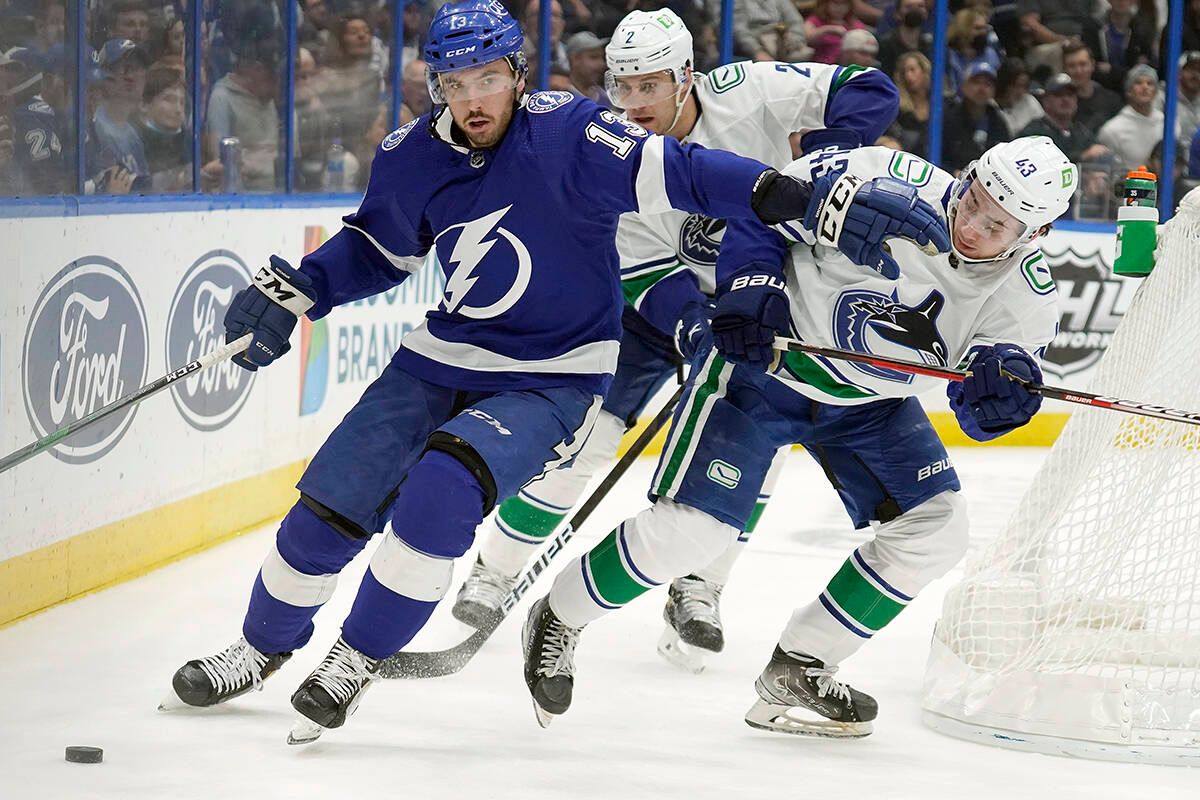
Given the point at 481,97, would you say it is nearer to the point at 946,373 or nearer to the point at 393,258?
the point at 393,258

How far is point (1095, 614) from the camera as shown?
3.17 m

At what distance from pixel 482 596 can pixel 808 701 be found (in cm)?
91

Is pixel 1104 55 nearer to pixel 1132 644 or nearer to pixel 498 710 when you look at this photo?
pixel 1132 644

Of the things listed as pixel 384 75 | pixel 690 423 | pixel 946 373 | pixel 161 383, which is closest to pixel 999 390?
pixel 946 373

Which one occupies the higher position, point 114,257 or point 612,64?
point 612,64

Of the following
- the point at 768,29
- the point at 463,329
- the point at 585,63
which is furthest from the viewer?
the point at 768,29

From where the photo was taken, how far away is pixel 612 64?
3570 mm

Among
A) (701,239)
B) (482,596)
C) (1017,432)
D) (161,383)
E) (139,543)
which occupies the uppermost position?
(701,239)

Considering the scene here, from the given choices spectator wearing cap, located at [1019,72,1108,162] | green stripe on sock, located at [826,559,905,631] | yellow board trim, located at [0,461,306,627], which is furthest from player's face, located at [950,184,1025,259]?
spectator wearing cap, located at [1019,72,1108,162]

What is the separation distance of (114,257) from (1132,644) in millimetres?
2339

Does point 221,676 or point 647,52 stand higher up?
point 647,52

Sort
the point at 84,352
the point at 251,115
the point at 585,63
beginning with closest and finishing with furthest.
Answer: the point at 84,352, the point at 251,115, the point at 585,63

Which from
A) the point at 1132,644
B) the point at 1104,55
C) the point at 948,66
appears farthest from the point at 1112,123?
the point at 1132,644

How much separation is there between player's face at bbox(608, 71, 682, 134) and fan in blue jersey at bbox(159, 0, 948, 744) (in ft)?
2.34
